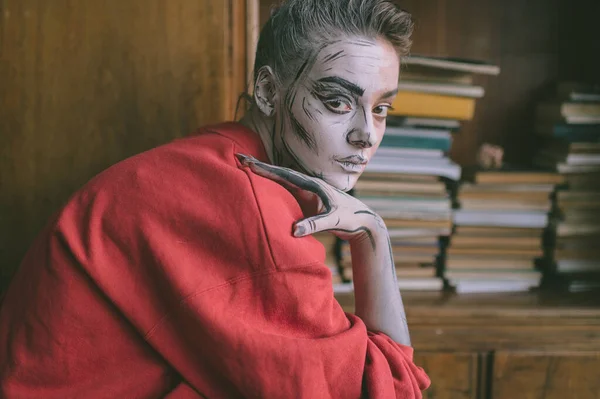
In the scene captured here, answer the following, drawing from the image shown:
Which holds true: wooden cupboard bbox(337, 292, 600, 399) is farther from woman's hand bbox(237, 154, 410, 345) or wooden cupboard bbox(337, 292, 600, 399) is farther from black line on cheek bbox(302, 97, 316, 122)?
black line on cheek bbox(302, 97, 316, 122)

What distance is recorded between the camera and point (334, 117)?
91 cm

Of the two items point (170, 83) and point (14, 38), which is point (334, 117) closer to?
point (170, 83)

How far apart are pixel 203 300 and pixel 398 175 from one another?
2.84 feet

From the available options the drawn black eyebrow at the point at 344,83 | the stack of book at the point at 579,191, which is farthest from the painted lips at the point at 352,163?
the stack of book at the point at 579,191

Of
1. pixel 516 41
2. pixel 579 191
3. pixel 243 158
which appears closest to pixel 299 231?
pixel 243 158

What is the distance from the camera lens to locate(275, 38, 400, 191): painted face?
2.94 feet

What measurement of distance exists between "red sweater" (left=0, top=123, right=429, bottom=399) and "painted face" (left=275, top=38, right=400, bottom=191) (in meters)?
0.16

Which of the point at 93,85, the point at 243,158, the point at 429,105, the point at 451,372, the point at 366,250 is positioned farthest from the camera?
the point at 429,105

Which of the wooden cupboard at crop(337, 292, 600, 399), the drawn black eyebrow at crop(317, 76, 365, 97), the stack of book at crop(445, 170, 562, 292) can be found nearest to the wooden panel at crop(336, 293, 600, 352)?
the wooden cupboard at crop(337, 292, 600, 399)

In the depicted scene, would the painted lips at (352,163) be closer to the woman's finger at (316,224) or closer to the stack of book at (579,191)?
the woman's finger at (316,224)

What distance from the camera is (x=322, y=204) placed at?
893 mm

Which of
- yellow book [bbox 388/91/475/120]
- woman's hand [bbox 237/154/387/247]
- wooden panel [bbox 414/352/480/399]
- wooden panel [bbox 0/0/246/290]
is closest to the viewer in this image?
woman's hand [bbox 237/154/387/247]

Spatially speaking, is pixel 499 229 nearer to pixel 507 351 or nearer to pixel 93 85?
pixel 507 351

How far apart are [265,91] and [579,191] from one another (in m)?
0.99
